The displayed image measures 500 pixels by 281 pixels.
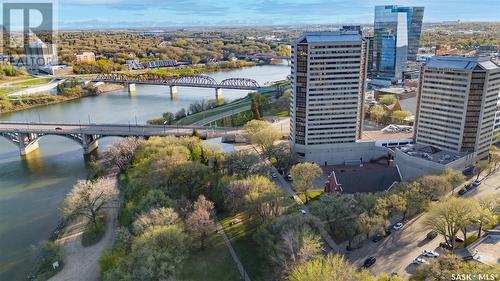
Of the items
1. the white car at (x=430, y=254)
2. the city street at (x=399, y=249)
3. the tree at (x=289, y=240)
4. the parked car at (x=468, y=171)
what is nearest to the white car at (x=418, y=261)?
the city street at (x=399, y=249)

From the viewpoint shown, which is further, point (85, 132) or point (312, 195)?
point (85, 132)

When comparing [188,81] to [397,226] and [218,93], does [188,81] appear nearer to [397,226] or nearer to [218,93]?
[218,93]

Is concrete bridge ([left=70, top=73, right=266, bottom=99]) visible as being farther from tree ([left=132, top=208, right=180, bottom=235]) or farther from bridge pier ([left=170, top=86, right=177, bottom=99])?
tree ([left=132, top=208, right=180, bottom=235])

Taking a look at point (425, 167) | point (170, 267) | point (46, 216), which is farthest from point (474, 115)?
point (46, 216)

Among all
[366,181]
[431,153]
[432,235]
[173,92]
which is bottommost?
[432,235]

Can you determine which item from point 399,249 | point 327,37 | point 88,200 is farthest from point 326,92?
point 88,200

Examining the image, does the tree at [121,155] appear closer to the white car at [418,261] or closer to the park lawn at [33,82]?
the white car at [418,261]

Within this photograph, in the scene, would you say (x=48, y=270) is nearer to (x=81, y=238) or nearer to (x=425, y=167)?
(x=81, y=238)
